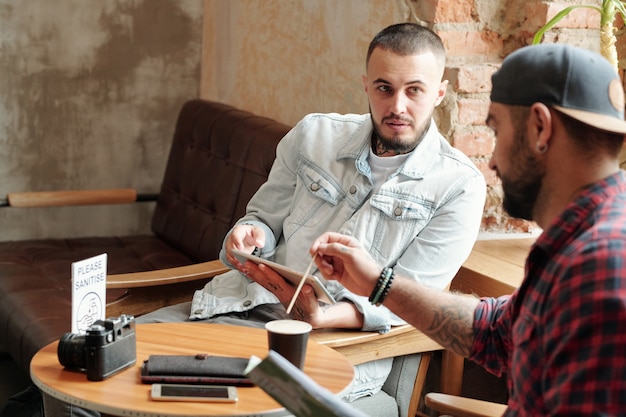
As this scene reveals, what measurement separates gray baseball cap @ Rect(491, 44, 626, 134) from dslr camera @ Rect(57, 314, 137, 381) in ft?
2.70

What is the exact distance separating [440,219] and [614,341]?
3.70 ft

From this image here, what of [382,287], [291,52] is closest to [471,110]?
[291,52]

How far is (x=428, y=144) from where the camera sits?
7.67ft

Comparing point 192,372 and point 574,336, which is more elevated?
point 574,336

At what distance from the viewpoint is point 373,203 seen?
90.6 inches

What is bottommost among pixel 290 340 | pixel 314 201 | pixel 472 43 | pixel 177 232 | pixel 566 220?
pixel 177 232

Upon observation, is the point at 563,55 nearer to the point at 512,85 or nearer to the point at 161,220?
the point at 512,85

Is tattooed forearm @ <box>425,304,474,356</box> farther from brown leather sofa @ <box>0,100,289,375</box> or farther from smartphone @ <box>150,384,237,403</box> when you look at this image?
brown leather sofa @ <box>0,100,289,375</box>

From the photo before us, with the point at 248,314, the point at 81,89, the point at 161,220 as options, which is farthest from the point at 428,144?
the point at 81,89

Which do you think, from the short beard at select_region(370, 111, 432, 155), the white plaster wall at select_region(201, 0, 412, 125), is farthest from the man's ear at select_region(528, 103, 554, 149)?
the white plaster wall at select_region(201, 0, 412, 125)

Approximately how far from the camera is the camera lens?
5.64ft

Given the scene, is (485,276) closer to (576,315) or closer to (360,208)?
(360,208)

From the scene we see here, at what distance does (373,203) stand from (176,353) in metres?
0.68

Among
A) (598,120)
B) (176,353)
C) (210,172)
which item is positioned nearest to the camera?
(598,120)
